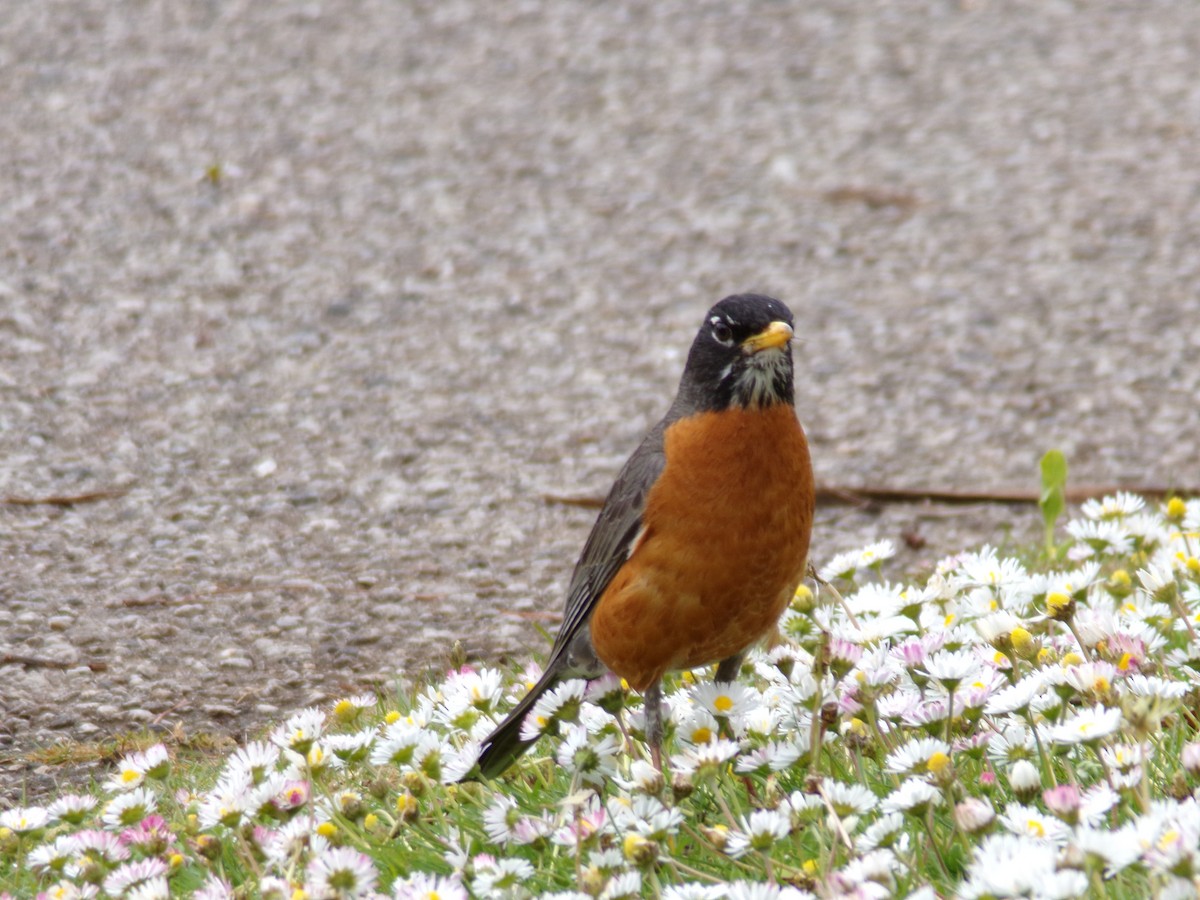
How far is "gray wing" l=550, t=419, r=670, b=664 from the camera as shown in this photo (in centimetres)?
423

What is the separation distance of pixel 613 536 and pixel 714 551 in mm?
417

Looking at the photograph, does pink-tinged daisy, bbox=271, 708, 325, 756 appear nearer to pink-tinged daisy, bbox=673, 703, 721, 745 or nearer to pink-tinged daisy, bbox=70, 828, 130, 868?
pink-tinged daisy, bbox=70, 828, 130, 868

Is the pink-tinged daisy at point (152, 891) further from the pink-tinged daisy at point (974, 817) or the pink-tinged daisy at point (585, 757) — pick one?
the pink-tinged daisy at point (974, 817)

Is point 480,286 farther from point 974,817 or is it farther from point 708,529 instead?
point 974,817

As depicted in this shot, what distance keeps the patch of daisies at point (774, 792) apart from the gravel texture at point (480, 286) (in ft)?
4.20

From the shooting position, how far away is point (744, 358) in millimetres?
4191

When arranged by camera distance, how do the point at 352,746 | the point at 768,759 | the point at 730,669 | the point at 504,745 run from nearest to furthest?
the point at 768,759
the point at 352,746
the point at 504,745
the point at 730,669

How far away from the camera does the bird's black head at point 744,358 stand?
4.18m

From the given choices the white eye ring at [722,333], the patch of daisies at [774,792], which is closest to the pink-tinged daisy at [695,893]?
the patch of daisies at [774,792]

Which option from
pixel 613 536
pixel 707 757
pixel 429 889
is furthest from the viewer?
pixel 613 536

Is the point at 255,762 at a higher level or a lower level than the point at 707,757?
lower

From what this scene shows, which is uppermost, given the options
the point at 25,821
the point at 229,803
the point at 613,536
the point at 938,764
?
the point at 938,764

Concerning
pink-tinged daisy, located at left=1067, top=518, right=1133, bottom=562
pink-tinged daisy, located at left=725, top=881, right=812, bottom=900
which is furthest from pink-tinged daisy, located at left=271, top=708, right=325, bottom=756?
pink-tinged daisy, located at left=1067, top=518, right=1133, bottom=562

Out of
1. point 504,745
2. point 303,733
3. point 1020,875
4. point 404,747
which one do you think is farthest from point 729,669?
point 1020,875
